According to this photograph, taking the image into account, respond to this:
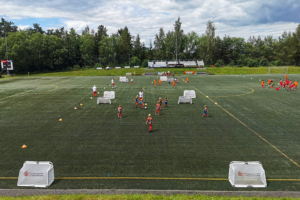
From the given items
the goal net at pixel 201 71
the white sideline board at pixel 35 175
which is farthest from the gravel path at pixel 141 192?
the goal net at pixel 201 71

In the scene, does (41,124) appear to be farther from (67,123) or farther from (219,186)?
(219,186)

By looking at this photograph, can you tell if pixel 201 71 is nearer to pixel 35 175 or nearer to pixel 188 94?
pixel 188 94

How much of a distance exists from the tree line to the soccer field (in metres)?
71.8

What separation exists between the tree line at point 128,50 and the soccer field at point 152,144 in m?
71.8

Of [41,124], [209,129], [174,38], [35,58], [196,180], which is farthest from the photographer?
[174,38]

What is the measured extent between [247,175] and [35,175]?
32.0 feet

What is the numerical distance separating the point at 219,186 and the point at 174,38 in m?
104

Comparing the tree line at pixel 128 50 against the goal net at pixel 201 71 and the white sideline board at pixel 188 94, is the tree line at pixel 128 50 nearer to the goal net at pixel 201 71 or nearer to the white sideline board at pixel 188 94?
the goal net at pixel 201 71

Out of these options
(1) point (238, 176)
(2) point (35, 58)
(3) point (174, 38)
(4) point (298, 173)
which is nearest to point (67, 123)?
(1) point (238, 176)

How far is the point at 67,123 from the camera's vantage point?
19.6 m

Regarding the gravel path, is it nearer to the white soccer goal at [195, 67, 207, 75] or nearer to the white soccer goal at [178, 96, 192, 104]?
the white soccer goal at [178, 96, 192, 104]

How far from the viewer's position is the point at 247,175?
32.1ft

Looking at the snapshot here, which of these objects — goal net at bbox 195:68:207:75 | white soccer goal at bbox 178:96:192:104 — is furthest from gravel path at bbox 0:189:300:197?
goal net at bbox 195:68:207:75

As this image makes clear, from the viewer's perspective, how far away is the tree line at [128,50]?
86281 mm
